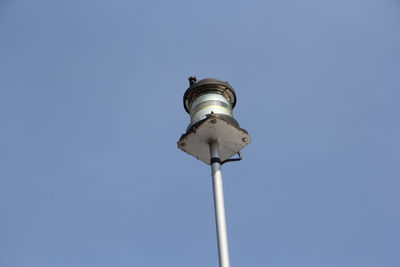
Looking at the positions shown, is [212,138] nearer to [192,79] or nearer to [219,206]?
[219,206]

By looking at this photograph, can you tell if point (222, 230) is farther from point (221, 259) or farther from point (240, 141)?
point (240, 141)

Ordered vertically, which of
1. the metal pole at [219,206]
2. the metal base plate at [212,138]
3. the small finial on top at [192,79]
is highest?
the small finial on top at [192,79]

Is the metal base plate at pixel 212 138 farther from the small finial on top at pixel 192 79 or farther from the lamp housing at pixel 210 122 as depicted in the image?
the small finial on top at pixel 192 79

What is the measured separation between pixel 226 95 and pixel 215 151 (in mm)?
732

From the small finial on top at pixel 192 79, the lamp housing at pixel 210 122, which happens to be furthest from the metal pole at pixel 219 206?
the small finial on top at pixel 192 79

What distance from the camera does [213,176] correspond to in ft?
16.5

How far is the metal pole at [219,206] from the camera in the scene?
14.6ft

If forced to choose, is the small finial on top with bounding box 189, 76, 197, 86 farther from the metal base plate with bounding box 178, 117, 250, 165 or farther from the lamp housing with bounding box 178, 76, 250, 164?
the metal base plate with bounding box 178, 117, 250, 165

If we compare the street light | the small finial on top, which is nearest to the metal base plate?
the street light

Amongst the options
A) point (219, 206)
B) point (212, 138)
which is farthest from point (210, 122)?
point (219, 206)

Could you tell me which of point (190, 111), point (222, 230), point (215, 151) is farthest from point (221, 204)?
point (190, 111)

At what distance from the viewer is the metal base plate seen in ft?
17.0

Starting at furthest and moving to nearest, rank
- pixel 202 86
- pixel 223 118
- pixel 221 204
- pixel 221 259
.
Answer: pixel 202 86
pixel 223 118
pixel 221 204
pixel 221 259

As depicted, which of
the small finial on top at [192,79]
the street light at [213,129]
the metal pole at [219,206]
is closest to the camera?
the metal pole at [219,206]
